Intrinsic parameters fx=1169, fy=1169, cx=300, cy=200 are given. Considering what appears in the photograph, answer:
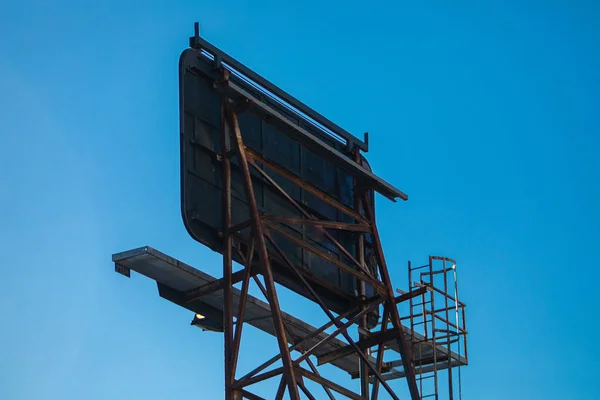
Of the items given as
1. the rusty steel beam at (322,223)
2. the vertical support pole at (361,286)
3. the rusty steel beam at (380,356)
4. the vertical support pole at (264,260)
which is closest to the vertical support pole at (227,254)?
the vertical support pole at (264,260)

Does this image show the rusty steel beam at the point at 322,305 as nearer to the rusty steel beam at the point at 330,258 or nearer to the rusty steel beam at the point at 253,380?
the rusty steel beam at the point at 330,258

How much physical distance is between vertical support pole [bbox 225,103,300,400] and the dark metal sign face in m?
0.48

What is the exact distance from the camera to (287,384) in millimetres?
19672

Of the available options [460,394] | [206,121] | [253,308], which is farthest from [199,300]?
[460,394]

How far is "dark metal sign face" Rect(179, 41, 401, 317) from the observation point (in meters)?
21.8

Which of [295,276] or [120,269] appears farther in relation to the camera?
[295,276]

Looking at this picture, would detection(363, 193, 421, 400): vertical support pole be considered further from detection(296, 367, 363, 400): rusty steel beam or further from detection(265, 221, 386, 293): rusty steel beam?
detection(296, 367, 363, 400): rusty steel beam

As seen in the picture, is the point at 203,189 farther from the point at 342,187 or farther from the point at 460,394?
the point at 460,394

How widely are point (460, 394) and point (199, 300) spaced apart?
6.27m

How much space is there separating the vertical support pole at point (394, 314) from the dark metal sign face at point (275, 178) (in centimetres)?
43

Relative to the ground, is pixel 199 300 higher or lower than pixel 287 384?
higher

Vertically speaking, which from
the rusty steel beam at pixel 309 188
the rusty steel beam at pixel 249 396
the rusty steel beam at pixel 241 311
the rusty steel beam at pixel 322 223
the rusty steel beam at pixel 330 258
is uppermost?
the rusty steel beam at pixel 309 188

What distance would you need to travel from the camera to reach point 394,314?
77.9 ft

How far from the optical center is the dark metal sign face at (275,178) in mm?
21766
